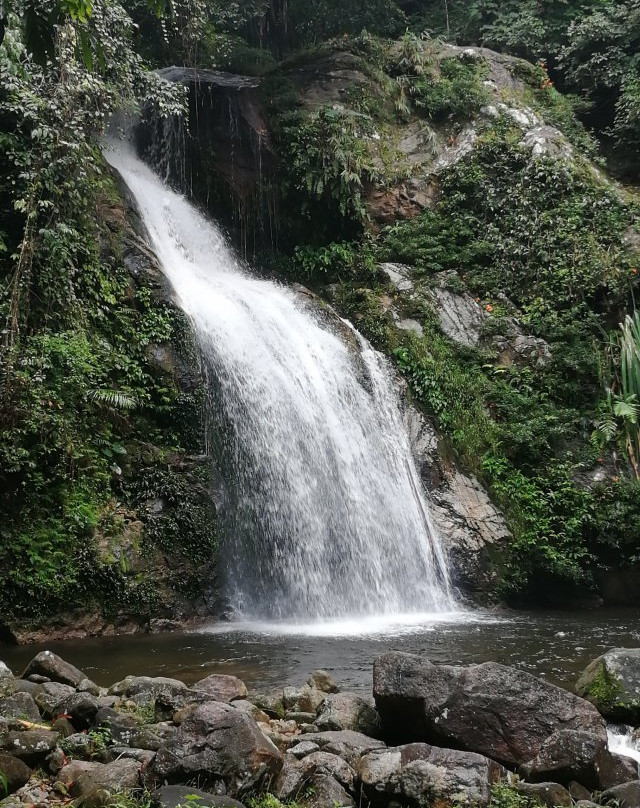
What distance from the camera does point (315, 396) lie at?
11.7 metres

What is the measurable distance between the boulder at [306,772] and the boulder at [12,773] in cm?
130

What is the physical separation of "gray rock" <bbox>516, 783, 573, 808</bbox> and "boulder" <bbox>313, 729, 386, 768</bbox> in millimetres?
920

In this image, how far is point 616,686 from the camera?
5.24 meters

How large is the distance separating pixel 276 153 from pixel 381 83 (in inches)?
143

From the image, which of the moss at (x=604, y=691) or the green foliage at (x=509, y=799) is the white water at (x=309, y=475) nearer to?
the moss at (x=604, y=691)

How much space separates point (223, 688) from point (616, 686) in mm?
2829

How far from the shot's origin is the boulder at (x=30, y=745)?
3.89 metres


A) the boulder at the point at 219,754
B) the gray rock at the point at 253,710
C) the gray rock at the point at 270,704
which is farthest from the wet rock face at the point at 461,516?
the boulder at the point at 219,754

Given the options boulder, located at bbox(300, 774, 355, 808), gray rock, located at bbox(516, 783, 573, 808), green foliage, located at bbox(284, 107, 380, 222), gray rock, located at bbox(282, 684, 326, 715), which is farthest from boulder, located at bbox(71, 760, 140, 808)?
green foliage, located at bbox(284, 107, 380, 222)

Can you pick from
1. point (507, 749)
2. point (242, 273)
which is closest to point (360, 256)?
point (242, 273)

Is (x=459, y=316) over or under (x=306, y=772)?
over

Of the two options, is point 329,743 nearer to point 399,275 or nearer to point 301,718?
point 301,718

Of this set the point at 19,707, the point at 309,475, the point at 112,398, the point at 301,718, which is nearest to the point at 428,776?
the point at 301,718

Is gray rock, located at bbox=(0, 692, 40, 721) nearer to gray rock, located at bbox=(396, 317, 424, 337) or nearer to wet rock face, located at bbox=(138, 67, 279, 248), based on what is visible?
gray rock, located at bbox=(396, 317, 424, 337)
